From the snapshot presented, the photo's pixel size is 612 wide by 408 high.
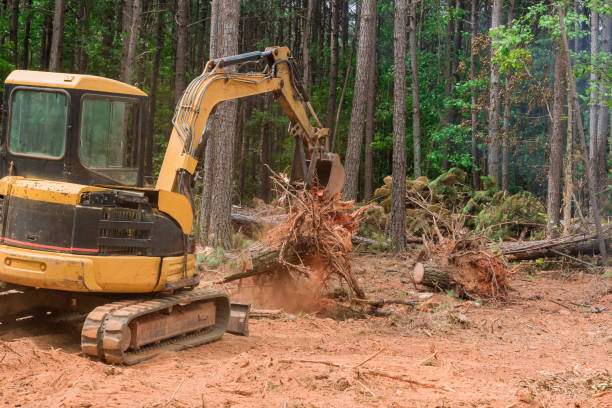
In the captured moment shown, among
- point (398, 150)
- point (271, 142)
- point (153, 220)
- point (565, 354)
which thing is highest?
point (271, 142)

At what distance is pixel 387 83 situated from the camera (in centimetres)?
3300

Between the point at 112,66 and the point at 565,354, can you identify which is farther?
the point at 112,66

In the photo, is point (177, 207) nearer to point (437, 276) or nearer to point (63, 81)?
point (63, 81)

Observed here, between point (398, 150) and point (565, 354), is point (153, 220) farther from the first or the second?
point (398, 150)

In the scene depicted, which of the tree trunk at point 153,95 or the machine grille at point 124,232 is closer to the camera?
the machine grille at point 124,232

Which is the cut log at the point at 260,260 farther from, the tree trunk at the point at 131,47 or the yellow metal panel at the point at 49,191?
the tree trunk at the point at 131,47

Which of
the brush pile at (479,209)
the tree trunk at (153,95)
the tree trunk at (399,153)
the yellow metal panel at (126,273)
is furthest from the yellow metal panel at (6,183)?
the tree trunk at (153,95)

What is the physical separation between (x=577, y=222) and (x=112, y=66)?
19.4 meters

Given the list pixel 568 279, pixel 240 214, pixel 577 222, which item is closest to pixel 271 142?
Result: pixel 240 214

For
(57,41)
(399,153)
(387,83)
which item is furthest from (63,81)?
(387,83)

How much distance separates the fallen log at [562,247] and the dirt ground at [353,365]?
333 cm

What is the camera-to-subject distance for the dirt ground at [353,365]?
4.89 m

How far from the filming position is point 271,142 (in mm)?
34781

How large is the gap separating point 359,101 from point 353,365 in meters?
10.3
